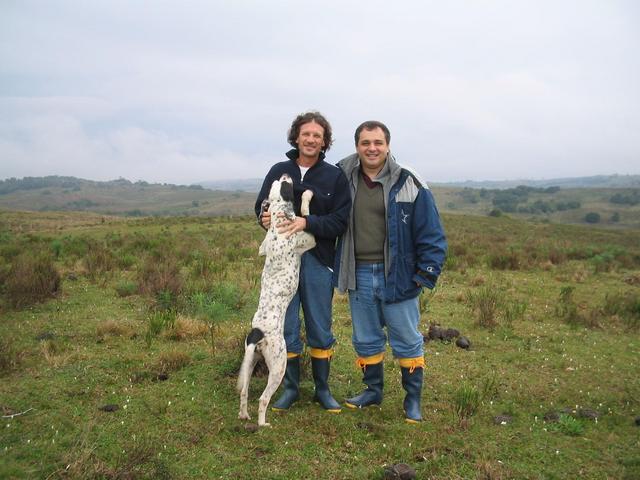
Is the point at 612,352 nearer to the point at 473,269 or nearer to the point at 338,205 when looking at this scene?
the point at 338,205

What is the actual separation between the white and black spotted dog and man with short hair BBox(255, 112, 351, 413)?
0.35 ft

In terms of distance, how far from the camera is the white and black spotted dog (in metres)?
4.19

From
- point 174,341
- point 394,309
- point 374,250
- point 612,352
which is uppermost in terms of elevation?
point 374,250

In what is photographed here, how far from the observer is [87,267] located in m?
10.8

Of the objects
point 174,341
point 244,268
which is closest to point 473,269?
point 244,268

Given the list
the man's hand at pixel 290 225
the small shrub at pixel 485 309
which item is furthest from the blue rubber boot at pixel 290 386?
the small shrub at pixel 485 309

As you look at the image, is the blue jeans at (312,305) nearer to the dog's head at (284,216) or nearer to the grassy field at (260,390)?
the dog's head at (284,216)

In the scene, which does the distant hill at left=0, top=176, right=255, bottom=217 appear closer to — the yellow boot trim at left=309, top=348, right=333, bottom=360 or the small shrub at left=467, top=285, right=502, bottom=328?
the small shrub at left=467, top=285, right=502, bottom=328

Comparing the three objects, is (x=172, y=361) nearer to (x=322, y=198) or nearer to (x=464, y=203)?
(x=322, y=198)

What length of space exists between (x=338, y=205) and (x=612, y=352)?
529cm

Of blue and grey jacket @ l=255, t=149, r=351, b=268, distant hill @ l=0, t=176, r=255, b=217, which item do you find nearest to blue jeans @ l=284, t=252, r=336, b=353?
blue and grey jacket @ l=255, t=149, r=351, b=268

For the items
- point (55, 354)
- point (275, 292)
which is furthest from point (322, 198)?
point (55, 354)

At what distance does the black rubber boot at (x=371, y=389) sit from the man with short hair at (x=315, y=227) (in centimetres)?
20

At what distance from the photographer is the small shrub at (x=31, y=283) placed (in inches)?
306
